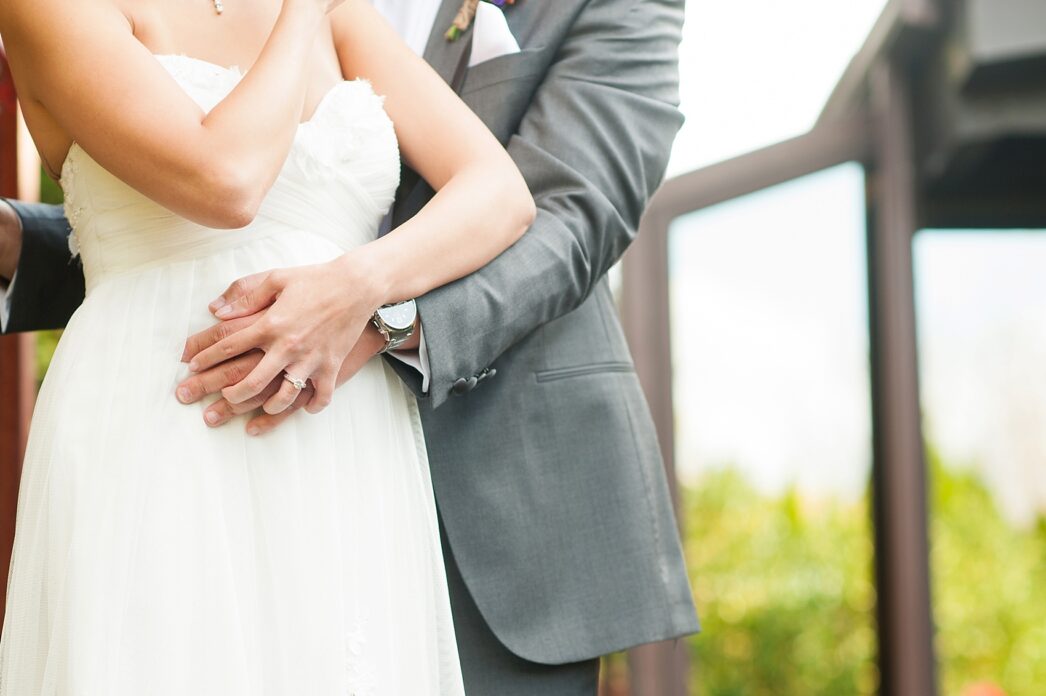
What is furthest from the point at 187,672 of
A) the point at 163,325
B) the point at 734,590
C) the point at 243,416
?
the point at 734,590

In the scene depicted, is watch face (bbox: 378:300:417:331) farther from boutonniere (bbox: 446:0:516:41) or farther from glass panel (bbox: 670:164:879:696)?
glass panel (bbox: 670:164:879:696)

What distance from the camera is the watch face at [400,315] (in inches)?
52.6

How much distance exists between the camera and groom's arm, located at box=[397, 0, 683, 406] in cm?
142

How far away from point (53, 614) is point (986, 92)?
130 inches

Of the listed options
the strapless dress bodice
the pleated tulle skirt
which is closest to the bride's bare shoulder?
the strapless dress bodice

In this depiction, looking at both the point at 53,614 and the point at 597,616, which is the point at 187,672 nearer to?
the point at 53,614

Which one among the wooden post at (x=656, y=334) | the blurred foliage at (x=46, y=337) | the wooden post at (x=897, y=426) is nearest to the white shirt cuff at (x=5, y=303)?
the blurred foliage at (x=46, y=337)

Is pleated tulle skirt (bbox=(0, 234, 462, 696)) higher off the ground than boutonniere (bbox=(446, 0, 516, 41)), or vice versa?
boutonniere (bbox=(446, 0, 516, 41))

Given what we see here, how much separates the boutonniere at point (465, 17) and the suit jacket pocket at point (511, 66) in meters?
0.07

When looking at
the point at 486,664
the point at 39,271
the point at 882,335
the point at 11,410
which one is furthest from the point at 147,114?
the point at 882,335

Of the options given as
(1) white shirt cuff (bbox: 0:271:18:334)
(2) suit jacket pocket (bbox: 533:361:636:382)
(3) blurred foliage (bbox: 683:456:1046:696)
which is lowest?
(3) blurred foliage (bbox: 683:456:1046:696)

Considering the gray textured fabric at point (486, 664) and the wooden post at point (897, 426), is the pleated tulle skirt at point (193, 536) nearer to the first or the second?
the gray textured fabric at point (486, 664)

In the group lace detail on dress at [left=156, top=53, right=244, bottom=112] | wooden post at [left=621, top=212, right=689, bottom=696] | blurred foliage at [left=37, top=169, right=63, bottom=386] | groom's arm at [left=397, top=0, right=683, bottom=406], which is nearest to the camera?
lace detail on dress at [left=156, top=53, right=244, bottom=112]

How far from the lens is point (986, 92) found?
11.7ft
